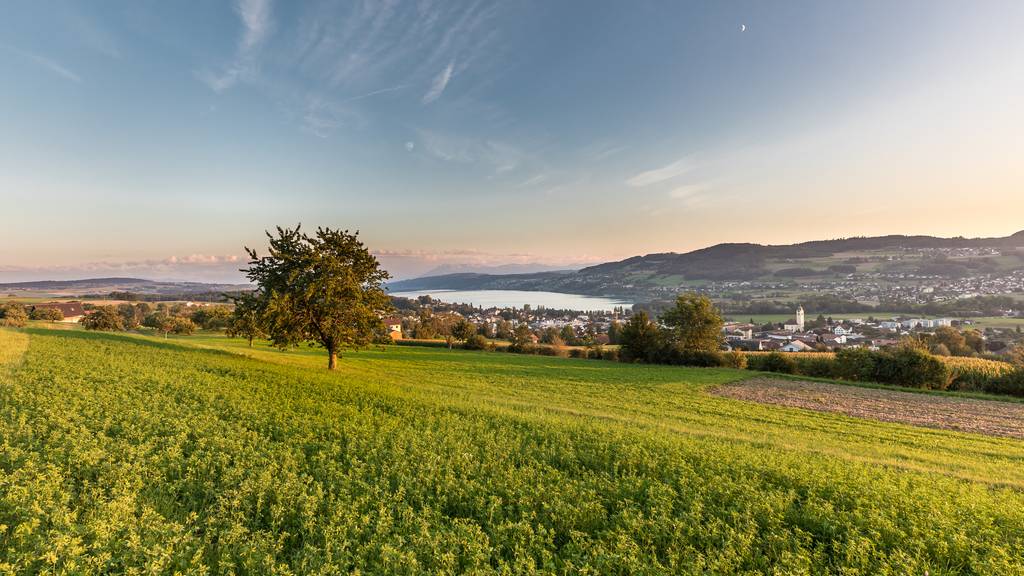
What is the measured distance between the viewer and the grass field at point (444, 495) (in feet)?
17.5

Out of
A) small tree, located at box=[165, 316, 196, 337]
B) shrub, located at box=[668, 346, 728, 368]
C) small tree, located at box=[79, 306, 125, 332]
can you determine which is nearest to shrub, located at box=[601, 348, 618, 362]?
shrub, located at box=[668, 346, 728, 368]

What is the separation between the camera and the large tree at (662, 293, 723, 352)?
160ft

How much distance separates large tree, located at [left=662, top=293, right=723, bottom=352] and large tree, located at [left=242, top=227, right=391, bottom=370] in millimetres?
38635

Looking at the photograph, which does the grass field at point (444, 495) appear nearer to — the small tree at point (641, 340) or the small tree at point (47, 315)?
the small tree at point (641, 340)

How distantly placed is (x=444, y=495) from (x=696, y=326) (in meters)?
49.0

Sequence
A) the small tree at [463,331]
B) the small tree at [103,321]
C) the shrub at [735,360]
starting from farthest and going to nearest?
the small tree at [463,331] < the small tree at [103,321] < the shrub at [735,360]

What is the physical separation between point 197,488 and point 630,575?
24.7 ft

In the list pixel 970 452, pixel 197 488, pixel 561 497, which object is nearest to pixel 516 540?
pixel 561 497

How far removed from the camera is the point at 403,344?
66.1 meters

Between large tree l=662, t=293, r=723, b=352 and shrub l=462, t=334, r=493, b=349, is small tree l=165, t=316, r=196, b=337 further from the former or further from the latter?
large tree l=662, t=293, r=723, b=352

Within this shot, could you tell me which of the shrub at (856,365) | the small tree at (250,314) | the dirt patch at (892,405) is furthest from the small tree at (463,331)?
the shrub at (856,365)

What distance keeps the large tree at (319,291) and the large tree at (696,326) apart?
38635mm

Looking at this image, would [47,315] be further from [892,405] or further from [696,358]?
[892,405]

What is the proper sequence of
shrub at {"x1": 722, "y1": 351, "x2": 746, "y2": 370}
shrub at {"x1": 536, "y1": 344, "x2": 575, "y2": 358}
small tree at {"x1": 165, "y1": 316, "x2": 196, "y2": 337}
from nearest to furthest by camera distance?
shrub at {"x1": 722, "y1": 351, "x2": 746, "y2": 370} < shrub at {"x1": 536, "y1": 344, "x2": 575, "y2": 358} < small tree at {"x1": 165, "y1": 316, "x2": 196, "y2": 337}
